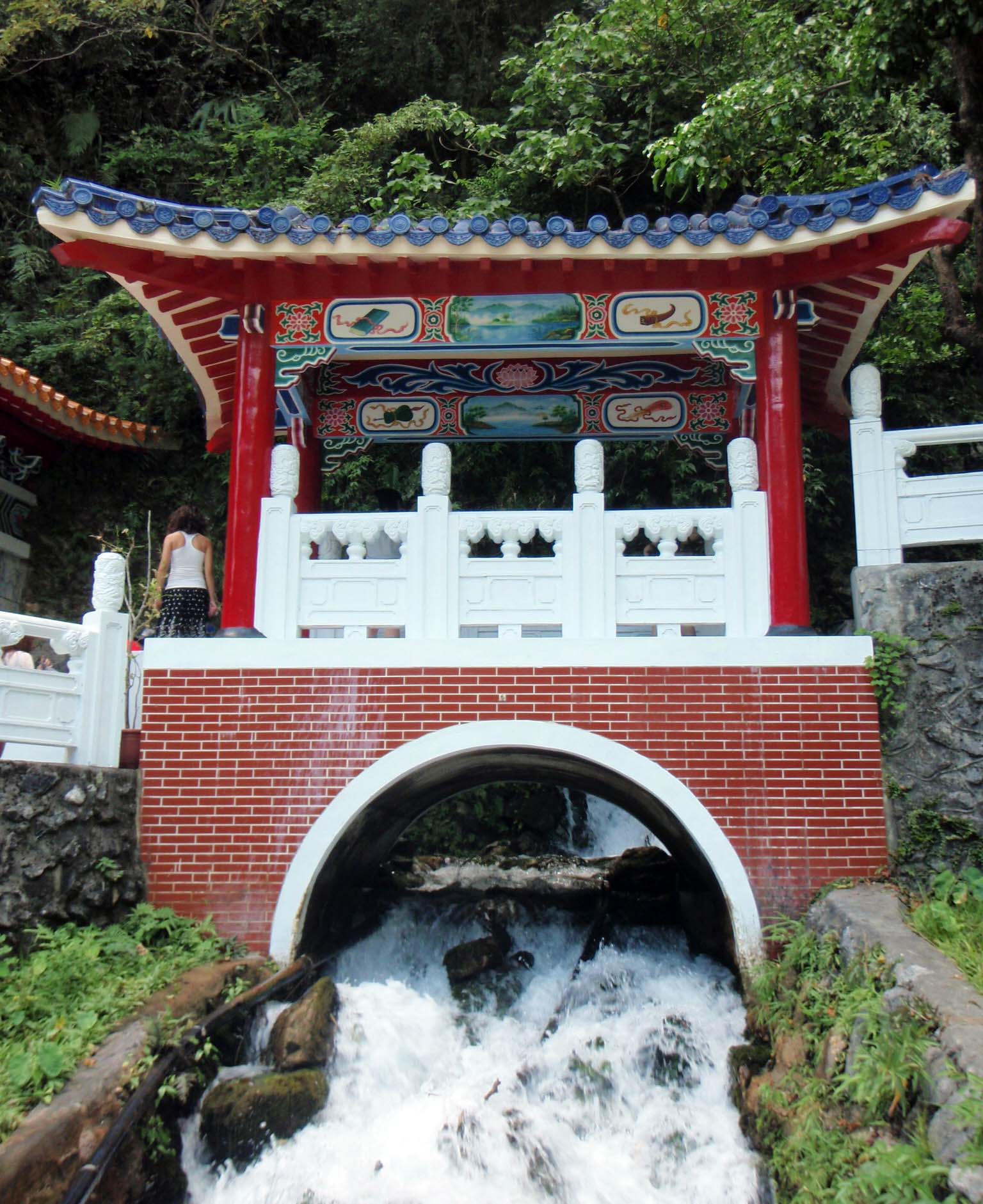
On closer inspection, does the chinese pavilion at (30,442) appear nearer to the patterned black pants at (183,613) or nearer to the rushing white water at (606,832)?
the patterned black pants at (183,613)

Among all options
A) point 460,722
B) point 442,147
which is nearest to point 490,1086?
point 460,722

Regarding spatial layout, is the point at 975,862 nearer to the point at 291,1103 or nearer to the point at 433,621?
the point at 433,621

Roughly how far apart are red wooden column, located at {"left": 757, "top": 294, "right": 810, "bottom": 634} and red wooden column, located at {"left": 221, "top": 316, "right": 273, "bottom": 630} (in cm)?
341

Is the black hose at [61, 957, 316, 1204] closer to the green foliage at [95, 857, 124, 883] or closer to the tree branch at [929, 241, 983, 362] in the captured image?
the green foliage at [95, 857, 124, 883]

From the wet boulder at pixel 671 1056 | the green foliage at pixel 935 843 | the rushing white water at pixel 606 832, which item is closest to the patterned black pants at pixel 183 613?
the wet boulder at pixel 671 1056

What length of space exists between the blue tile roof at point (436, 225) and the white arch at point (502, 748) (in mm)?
3184

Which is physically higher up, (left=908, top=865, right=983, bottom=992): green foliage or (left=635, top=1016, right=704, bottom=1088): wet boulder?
(left=908, top=865, right=983, bottom=992): green foliage

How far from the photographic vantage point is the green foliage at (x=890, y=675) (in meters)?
6.66

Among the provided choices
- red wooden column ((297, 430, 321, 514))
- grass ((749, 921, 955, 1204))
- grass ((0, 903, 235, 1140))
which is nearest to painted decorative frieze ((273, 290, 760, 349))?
red wooden column ((297, 430, 321, 514))

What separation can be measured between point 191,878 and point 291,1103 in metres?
1.51

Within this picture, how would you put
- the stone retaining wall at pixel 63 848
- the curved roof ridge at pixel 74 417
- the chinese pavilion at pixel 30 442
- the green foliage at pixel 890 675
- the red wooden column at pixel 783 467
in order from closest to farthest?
the stone retaining wall at pixel 63 848 < the green foliage at pixel 890 675 < the red wooden column at pixel 783 467 < the curved roof ridge at pixel 74 417 < the chinese pavilion at pixel 30 442

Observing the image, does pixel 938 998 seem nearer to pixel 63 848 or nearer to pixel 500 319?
pixel 63 848

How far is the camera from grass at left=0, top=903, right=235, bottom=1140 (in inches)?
192

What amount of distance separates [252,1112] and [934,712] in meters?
4.49
